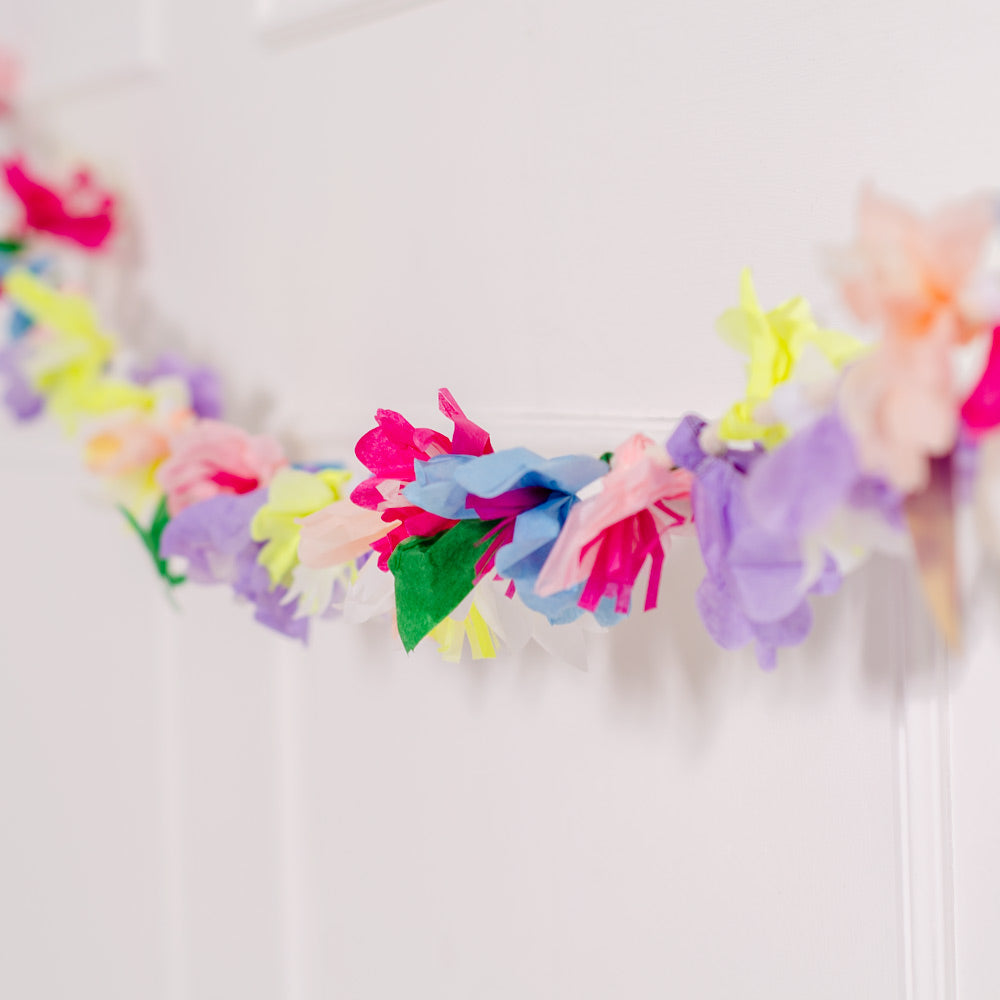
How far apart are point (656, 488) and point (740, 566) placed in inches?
2.4

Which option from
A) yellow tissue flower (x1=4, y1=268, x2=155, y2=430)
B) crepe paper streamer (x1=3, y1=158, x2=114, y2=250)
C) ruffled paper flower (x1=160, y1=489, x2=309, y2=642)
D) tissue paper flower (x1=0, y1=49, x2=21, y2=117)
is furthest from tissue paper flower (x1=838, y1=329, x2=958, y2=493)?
tissue paper flower (x1=0, y1=49, x2=21, y2=117)

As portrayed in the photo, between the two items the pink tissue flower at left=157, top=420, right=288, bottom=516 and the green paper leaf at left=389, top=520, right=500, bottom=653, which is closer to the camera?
the green paper leaf at left=389, top=520, right=500, bottom=653

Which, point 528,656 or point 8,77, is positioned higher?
point 8,77

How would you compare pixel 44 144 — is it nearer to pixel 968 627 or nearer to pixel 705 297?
pixel 705 297

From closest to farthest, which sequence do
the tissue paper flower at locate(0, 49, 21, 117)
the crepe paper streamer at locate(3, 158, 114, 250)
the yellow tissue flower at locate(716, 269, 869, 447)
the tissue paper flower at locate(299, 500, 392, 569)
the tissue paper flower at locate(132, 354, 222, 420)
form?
the yellow tissue flower at locate(716, 269, 869, 447) → the tissue paper flower at locate(299, 500, 392, 569) → the tissue paper flower at locate(132, 354, 222, 420) → the crepe paper streamer at locate(3, 158, 114, 250) → the tissue paper flower at locate(0, 49, 21, 117)

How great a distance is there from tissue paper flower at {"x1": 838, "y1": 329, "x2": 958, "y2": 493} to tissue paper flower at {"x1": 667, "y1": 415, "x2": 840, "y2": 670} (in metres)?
0.06

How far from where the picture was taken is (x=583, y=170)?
A: 596 mm

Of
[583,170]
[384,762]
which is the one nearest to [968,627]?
[583,170]

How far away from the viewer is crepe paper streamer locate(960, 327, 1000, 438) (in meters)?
0.33

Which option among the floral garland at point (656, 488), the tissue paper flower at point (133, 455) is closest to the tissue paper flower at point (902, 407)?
the floral garland at point (656, 488)

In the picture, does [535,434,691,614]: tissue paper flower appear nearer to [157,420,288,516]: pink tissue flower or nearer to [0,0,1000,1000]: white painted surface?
[0,0,1000,1000]: white painted surface

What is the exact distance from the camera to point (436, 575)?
1.56 ft

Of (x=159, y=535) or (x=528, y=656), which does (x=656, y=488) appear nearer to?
(x=528, y=656)

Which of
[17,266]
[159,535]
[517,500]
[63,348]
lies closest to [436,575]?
[517,500]
